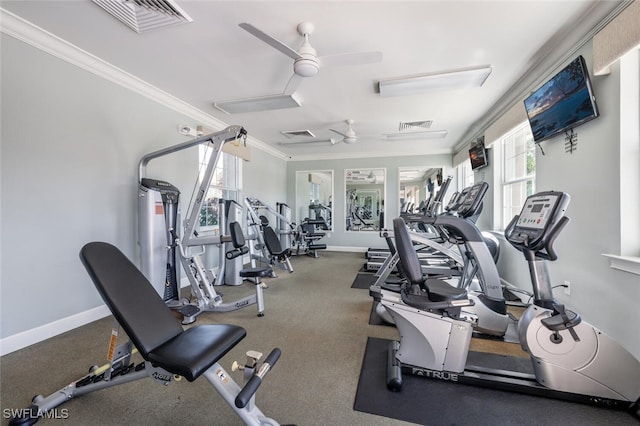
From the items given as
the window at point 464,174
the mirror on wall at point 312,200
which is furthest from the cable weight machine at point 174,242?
the window at point 464,174

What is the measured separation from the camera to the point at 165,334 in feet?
4.93

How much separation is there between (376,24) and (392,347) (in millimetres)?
2613

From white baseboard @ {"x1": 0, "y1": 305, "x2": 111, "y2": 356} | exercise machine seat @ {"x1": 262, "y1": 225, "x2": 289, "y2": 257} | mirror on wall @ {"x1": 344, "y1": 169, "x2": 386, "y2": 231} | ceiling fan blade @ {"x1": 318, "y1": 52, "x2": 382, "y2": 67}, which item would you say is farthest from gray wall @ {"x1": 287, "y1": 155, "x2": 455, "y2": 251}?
white baseboard @ {"x1": 0, "y1": 305, "x2": 111, "y2": 356}

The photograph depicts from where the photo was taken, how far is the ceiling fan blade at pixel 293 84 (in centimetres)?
303

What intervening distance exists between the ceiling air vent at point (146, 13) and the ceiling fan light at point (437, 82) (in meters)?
2.15

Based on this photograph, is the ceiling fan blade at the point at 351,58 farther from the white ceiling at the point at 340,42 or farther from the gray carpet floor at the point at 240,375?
the gray carpet floor at the point at 240,375

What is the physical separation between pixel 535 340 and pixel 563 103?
2.09m

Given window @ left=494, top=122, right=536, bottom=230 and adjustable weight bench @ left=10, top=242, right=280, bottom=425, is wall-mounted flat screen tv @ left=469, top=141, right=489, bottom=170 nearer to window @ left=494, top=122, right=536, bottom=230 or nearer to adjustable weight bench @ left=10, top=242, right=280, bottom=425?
window @ left=494, top=122, right=536, bottom=230

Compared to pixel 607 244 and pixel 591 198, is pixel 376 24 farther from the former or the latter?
pixel 607 244

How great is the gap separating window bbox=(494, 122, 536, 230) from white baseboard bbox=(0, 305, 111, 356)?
5.19 meters

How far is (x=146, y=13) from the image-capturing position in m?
2.09

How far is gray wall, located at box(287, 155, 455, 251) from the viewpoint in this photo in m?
A: 6.88

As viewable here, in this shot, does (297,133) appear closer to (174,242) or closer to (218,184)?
(218,184)

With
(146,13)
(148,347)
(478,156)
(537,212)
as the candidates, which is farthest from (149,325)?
(478,156)
